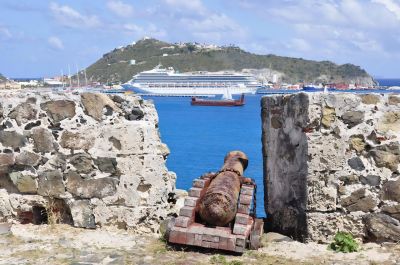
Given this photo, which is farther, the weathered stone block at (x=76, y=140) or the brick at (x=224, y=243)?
the weathered stone block at (x=76, y=140)

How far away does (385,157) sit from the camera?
4980mm

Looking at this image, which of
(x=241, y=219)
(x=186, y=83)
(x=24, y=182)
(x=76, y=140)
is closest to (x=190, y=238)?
(x=241, y=219)

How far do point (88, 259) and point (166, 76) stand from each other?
108 meters

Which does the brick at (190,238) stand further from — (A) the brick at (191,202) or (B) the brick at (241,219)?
(B) the brick at (241,219)

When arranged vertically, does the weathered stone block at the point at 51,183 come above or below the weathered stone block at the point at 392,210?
above

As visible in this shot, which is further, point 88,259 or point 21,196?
point 21,196

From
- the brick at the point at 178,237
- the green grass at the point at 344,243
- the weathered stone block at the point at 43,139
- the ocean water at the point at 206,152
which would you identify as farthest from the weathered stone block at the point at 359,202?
the ocean water at the point at 206,152

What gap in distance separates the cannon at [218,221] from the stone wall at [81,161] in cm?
63

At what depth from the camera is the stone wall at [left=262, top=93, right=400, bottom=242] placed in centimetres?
499

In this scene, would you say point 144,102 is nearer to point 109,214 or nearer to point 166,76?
point 109,214

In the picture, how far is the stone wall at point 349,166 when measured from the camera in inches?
196

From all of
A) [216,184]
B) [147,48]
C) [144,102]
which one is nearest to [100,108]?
[144,102]

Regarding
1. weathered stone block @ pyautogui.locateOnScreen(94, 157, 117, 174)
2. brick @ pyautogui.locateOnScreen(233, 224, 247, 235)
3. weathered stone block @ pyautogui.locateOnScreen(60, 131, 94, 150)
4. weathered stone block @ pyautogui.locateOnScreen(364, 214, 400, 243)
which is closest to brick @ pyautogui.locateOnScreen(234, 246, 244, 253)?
brick @ pyautogui.locateOnScreen(233, 224, 247, 235)

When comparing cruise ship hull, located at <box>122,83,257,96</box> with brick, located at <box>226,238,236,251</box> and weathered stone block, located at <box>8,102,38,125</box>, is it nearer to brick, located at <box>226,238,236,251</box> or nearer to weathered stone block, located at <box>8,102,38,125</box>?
weathered stone block, located at <box>8,102,38,125</box>
